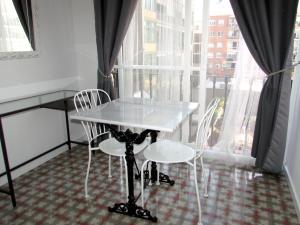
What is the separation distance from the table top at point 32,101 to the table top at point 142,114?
663mm

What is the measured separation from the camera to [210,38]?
8.91 feet

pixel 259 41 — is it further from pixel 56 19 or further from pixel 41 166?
pixel 41 166

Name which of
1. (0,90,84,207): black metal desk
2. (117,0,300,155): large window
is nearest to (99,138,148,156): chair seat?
(0,90,84,207): black metal desk

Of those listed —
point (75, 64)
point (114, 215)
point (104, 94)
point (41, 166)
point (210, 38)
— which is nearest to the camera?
point (114, 215)

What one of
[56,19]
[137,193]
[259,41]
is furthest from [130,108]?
[56,19]

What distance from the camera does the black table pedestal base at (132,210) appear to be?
6.63 feet

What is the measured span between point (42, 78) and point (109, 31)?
36.1 inches

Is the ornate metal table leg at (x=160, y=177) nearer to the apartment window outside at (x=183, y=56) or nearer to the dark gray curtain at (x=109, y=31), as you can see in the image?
the apartment window outside at (x=183, y=56)

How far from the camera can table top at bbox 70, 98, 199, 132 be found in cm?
186

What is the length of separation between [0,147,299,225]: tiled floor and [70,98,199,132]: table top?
2.53 ft

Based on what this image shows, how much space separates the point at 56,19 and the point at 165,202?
2352 mm

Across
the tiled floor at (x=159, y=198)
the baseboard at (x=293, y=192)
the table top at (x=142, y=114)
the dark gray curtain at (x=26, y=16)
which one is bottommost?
the tiled floor at (x=159, y=198)

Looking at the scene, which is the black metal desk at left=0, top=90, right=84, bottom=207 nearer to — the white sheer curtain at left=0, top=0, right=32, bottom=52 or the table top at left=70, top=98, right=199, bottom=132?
the white sheer curtain at left=0, top=0, right=32, bottom=52

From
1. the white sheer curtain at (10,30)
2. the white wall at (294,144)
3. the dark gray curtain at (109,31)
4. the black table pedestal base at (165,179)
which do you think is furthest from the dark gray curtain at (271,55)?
the white sheer curtain at (10,30)
